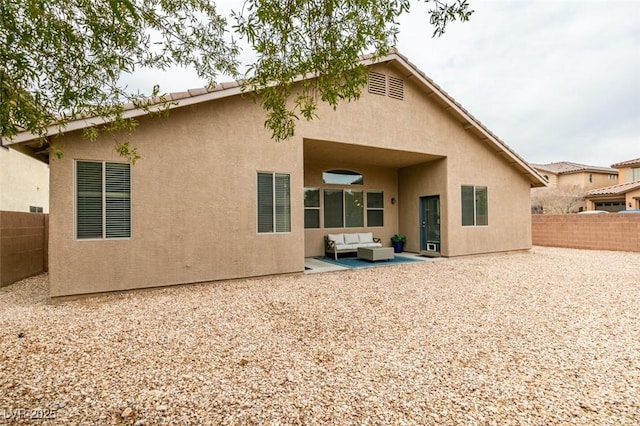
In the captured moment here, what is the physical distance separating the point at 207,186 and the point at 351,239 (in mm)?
5916

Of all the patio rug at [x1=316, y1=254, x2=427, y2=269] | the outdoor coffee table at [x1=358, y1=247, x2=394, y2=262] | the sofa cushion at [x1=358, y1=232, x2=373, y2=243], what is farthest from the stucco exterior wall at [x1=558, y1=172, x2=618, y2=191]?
the outdoor coffee table at [x1=358, y1=247, x2=394, y2=262]

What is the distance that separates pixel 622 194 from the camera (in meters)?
21.1

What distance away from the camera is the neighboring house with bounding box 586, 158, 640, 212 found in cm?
2060

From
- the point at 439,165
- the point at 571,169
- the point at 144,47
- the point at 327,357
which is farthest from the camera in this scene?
the point at 571,169

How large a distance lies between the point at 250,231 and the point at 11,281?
19.8 feet

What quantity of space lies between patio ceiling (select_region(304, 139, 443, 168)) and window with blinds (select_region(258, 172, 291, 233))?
157 centimetres

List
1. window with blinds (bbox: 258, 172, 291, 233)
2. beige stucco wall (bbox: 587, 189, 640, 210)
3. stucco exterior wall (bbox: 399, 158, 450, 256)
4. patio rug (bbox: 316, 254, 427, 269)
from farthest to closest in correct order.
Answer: beige stucco wall (bbox: 587, 189, 640, 210)
stucco exterior wall (bbox: 399, 158, 450, 256)
patio rug (bbox: 316, 254, 427, 269)
window with blinds (bbox: 258, 172, 291, 233)

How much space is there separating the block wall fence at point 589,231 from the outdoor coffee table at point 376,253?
10375mm

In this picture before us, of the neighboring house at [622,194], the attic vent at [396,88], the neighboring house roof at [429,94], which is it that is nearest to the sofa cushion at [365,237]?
the attic vent at [396,88]

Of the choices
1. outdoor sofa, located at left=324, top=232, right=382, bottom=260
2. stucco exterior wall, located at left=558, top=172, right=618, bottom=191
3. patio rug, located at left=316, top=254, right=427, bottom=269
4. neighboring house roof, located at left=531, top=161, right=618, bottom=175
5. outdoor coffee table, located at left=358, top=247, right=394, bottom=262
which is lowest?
patio rug, located at left=316, top=254, right=427, bottom=269

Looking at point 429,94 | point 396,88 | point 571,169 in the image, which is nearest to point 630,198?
point 571,169

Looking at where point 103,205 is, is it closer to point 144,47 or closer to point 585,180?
point 144,47

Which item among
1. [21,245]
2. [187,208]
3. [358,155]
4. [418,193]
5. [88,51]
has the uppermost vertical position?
[358,155]

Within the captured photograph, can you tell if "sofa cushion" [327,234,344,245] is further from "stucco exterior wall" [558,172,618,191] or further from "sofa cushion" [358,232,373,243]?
"stucco exterior wall" [558,172,618,191]
